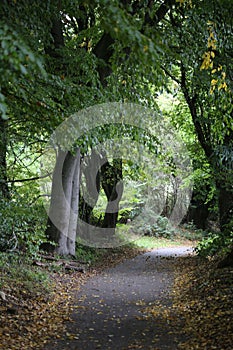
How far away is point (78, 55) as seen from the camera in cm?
731

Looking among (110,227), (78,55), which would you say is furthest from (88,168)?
(78,55)

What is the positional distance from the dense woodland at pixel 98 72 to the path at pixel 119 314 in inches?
69.0

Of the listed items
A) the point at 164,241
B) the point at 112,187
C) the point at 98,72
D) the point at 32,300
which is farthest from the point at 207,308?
the point at 164,241

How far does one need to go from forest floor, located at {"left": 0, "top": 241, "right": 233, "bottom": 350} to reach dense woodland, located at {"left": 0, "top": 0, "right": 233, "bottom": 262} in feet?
4.88

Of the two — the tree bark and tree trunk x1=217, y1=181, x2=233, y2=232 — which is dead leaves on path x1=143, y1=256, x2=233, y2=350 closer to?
tree trunk x1=217, y1=181, x2=233, y2=232

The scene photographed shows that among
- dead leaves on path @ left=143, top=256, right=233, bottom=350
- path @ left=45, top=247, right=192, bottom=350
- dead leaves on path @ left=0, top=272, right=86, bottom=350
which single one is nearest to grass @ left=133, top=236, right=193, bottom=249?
path @ left=45, top=247, right=192, bottom=350

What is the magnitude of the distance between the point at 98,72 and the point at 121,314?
16.7ft

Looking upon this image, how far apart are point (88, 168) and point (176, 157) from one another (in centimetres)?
714

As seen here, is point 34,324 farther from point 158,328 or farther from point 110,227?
point 110,227

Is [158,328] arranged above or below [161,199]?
below

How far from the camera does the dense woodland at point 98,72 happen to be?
348cm

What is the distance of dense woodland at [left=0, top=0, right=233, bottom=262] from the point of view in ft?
11.4

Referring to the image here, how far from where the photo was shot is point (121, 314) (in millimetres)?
6480

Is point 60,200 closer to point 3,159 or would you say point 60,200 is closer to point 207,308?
point 3,159
